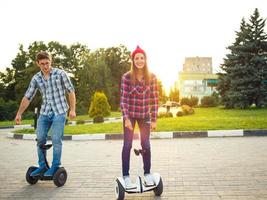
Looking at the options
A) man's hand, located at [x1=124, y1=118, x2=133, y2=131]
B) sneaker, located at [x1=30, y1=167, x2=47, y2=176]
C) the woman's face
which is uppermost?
the woman's face

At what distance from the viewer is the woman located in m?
4.56

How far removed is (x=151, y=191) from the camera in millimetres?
4812

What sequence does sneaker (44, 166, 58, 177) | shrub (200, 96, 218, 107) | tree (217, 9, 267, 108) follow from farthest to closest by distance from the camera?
1. shrub (200, 96, 218, 107)
2. tree (217, 9, 267, 108)
3. sneaker (44, 166, 58, 177)

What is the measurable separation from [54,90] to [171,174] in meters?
2.27

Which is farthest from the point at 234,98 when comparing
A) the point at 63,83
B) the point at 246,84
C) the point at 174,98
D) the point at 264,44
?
the point at 174,98

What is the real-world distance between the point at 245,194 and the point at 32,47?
2009 inches

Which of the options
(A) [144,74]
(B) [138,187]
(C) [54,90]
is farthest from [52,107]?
(B) [138,187]

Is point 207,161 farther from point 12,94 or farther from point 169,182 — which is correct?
point 12,94

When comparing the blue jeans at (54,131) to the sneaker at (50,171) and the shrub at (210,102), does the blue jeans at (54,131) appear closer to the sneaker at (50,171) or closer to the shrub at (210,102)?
the sneaker at (50,171)

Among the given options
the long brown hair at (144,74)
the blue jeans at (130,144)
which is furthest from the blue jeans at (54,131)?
the long brown hair at (144,74)

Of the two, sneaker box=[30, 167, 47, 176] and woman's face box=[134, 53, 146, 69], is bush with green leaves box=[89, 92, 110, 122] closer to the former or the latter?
sneaker box=[30, 167, 47, 176]

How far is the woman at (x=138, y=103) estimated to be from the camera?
4559mm

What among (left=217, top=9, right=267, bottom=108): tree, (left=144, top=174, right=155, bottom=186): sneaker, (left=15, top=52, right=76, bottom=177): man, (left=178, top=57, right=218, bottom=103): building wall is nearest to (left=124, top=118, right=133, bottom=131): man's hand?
(left=144, top=174, right=155, bottom=186): sneaker

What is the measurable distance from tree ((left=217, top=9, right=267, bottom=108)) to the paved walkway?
2578 centimetres
